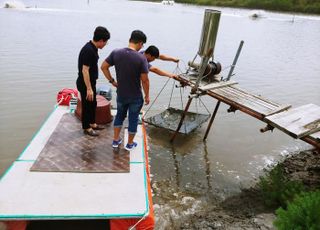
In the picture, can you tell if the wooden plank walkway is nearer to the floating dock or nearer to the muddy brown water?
the muddy brown water

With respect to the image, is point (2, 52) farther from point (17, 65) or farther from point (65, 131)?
point (65, 131)

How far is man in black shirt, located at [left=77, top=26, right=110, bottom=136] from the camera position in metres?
5.52

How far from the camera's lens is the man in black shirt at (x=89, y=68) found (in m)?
5.52

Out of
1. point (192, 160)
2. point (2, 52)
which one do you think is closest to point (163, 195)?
point (192, 160)

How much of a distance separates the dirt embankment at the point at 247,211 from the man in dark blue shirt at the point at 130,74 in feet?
6.57

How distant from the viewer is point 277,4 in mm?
71375

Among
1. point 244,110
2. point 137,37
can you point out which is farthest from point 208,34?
point 137,37

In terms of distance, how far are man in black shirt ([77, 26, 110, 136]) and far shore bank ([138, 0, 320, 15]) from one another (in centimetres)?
6882

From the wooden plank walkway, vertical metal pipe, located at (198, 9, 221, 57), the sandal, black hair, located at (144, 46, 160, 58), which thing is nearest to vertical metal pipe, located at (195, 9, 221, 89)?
vertical metal pipe, located at (198, 9, 221, 57)

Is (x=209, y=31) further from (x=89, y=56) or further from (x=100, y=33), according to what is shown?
(x=89, y=56)

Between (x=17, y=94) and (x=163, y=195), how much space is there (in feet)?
24.3

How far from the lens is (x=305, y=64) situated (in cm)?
2088

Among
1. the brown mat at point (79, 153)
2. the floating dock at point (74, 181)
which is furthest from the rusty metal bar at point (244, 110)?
the brown mat at point (79, 153)

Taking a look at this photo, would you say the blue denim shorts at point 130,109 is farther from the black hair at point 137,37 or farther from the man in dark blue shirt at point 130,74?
the black hair at point 137,37
